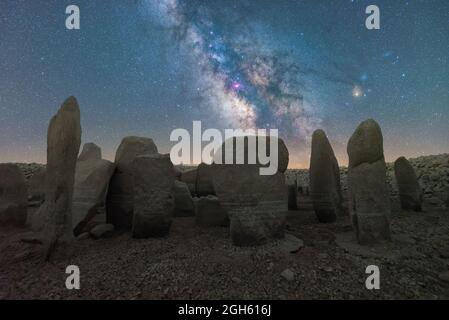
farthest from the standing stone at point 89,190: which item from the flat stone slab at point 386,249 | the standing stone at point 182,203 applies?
the flat stone slab at point 386,249

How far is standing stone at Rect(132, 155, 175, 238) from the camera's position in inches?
266

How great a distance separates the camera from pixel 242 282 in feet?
14.5

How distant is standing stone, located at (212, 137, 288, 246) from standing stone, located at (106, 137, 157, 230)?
3010 mm

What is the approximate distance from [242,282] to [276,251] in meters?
1.50

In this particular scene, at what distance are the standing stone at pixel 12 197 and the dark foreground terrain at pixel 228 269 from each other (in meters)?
1.61

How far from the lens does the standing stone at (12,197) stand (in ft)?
27.5

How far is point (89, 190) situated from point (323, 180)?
22.7 ft

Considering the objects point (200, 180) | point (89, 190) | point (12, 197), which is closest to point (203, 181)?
point (200, 180)

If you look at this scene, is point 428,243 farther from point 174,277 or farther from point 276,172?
point 174,277

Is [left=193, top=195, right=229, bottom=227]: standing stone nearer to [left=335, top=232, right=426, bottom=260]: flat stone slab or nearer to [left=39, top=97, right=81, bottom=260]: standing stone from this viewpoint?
[left=335, top=232, right=426, bottom=260]: flat stone slab

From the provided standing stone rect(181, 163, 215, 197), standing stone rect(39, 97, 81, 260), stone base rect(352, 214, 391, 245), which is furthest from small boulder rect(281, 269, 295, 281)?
standing stone rect(181, 163, 215, 197)

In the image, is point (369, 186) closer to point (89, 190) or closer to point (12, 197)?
point (89, 190)

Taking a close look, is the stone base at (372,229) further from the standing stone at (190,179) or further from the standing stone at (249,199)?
the standing stone at (190,179)

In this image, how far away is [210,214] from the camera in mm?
8352
